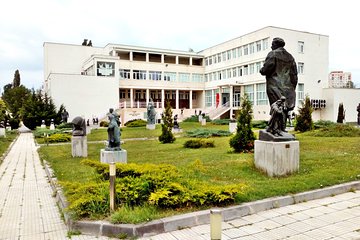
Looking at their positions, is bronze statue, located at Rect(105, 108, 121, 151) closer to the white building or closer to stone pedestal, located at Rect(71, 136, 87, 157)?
stone pedestal, located at Rect(71, 136, 87, 157)

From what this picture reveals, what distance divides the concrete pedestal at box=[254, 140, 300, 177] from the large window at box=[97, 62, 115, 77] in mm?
38308

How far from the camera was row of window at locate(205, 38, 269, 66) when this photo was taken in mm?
40188

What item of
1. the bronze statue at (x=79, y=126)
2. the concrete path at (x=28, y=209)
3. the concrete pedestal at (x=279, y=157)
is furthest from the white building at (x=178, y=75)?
the concrete pedestal at (x=279, y=157)

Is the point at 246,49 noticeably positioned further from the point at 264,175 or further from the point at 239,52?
the point at 264,175

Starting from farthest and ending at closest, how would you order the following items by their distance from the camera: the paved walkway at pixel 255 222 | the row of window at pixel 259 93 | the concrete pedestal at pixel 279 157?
the row of window at pixel 259 93
the concrete pedestal at pixel 279 157
the paved walkway at pixel 255 222

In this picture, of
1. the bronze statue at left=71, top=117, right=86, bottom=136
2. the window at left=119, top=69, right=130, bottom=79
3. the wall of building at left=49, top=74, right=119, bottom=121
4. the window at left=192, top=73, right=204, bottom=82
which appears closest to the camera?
the bronze statue at left=71, top=117, right=86, bottom=136

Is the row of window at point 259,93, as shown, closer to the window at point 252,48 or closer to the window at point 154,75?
the window at point 252,48

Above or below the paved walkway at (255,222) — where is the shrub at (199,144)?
above

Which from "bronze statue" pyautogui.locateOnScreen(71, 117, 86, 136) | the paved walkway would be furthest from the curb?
"bronze statue" pyautogui.locateOnScreen(71, 117, 86, 136)

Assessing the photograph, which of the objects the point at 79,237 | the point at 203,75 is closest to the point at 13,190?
the point at 79,237

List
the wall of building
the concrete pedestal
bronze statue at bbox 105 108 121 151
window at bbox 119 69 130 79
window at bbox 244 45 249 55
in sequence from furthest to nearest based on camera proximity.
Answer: window at bbox 119 69 130 79 < window at bbox 244 45 249 55 < the wall of building < bronze statue at bbox 105 108 121 151 < the concrete pedestal

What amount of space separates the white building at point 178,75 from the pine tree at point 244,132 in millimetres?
24215

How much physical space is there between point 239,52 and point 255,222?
42.5 meters

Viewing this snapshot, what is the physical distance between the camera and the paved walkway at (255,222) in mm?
4492
